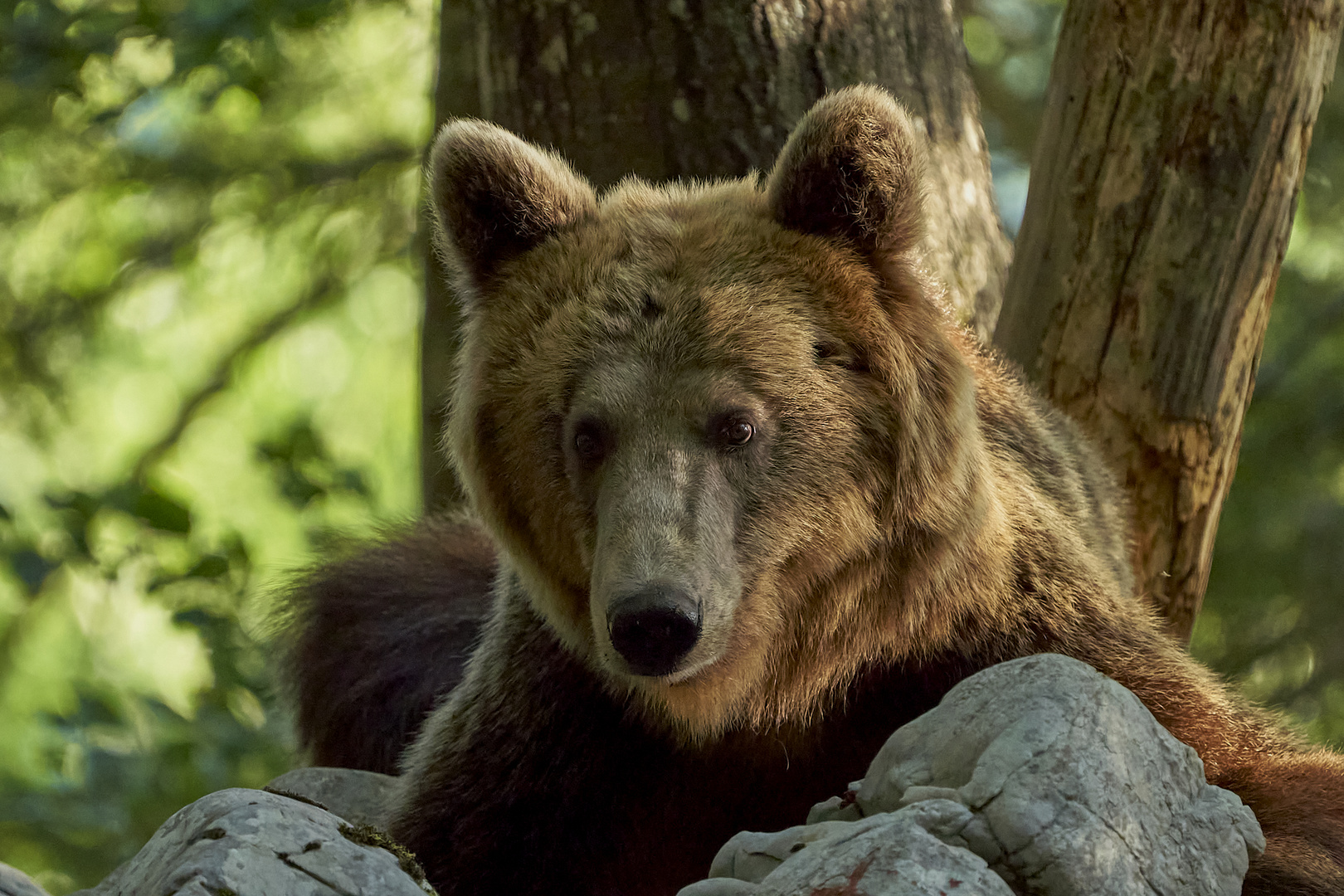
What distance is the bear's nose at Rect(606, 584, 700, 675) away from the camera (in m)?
2.57

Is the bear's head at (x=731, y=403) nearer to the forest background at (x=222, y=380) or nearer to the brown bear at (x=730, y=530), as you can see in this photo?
the brown bear at (x=730, y=530)

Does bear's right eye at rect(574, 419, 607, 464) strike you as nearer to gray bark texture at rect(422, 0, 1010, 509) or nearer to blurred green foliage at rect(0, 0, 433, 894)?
gray bark texture at rect(422, 0, 1010, 509)

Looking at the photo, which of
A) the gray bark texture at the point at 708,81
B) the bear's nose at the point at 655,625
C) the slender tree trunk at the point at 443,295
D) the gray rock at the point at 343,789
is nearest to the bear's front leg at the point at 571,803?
the gray rock at the point at 343,789

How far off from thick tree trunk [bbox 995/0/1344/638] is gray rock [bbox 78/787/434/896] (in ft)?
10.3

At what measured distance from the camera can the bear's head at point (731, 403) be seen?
A: 2908 mm

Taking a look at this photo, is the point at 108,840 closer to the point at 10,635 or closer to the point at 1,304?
the point at 1,304

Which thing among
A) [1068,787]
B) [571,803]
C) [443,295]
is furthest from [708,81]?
[1068,787]

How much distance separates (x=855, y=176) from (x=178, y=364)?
952cm

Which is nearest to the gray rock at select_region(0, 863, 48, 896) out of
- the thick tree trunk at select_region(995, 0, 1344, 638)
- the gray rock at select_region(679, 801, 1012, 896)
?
the gray rock at select_region(679, 801, 1012, 896)

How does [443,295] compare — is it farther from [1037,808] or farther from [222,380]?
[222,380]

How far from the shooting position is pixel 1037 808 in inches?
82.3

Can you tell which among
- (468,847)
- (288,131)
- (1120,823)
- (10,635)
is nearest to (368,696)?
(468,847)

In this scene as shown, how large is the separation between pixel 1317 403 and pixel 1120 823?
6088 millimetres

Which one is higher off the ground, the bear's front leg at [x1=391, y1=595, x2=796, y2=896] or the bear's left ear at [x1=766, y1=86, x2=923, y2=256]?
the bear's left ear at [x1=766, y1=86, x2=923, y2=256]
